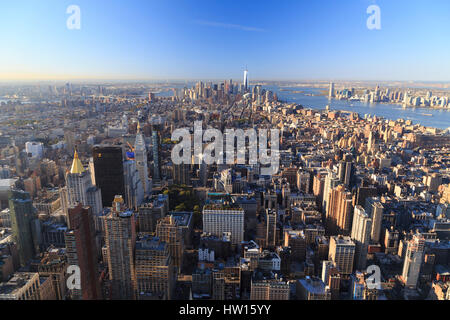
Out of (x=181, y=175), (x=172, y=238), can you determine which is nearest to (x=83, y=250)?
(x=172, y=238)

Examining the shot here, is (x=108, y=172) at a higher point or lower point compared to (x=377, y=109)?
lower

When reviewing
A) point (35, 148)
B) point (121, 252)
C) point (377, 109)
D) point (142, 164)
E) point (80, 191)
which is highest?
point (377, 109)

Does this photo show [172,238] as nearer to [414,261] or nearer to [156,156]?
[414,261]

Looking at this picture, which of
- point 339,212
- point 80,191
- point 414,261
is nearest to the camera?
point 414,261

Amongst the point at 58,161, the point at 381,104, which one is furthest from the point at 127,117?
the point at 381,104

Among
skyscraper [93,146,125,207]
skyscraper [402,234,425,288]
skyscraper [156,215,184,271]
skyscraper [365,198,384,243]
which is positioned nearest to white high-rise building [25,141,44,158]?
skyscraper [93,146,125,207]

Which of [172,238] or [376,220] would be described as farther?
[376,220]

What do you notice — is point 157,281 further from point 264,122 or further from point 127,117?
point 264,122
